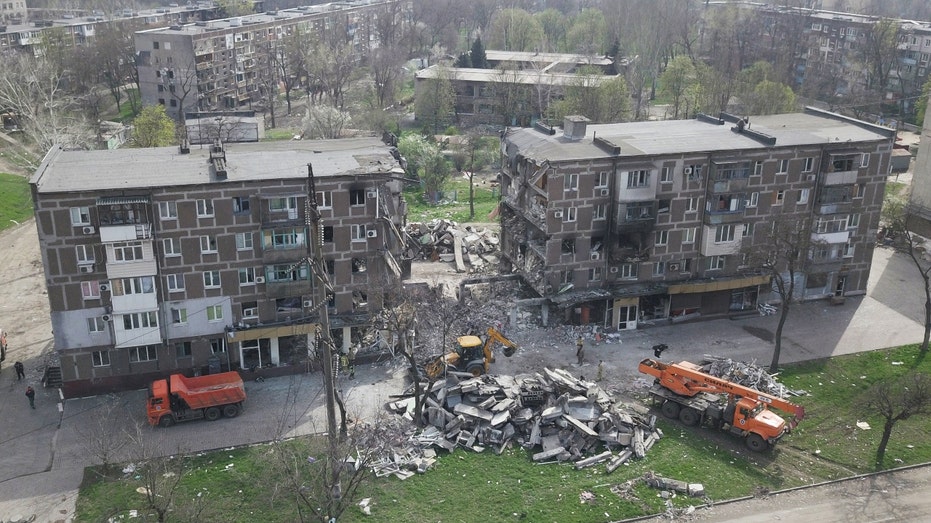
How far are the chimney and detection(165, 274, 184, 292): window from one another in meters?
27.5

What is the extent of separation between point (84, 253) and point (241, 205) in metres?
8.74

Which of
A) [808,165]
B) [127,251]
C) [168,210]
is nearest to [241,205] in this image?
[168,210]

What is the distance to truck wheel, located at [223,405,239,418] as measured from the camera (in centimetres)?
4397

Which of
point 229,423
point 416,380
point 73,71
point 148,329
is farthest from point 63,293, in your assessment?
point 73,71

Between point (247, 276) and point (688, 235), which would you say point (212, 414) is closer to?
point (247, 276)

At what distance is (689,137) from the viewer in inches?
2235

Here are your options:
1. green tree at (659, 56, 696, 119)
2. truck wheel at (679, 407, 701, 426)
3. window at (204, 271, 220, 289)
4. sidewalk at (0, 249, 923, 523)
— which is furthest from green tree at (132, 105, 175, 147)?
green tree at (659, 56, 696, 119)

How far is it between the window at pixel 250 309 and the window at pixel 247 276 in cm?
127

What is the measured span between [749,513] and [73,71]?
114447 mm

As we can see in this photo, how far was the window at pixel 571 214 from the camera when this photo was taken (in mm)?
52594

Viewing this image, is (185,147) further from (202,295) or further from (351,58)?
(351,58)

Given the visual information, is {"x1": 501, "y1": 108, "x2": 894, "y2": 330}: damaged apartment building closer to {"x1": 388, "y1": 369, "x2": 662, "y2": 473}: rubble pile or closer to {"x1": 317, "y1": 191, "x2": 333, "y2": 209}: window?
{"x1": 388, "y1": 369, "x2": 662, "y2": 473}: rubble pile

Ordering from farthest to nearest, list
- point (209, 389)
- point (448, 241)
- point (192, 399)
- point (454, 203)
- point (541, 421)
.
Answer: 1. point (454, 203)
2. point (448, 241)
3. point (209, 389)
4. point (192, 399)
5. point (541, 421)

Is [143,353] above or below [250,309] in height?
below
